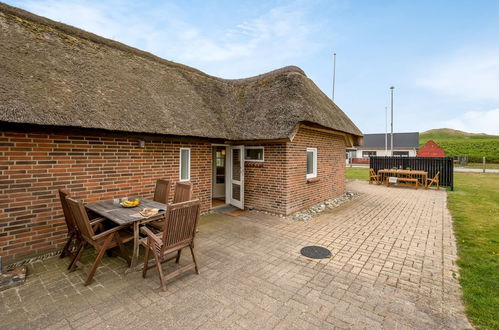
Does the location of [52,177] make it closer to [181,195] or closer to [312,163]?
[181,195]

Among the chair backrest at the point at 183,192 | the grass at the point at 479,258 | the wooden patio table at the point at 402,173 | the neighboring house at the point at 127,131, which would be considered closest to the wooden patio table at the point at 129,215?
the chair backrest at the point at 183,192

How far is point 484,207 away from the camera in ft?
28.2

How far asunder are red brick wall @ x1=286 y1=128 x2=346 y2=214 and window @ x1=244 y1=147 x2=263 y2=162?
1116 millimetres

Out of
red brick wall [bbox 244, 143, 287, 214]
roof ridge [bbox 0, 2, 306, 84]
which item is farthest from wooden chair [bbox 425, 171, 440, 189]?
red brick wall [bbox 244, 143, 287, 214]

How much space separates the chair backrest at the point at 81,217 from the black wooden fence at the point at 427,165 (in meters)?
16.8

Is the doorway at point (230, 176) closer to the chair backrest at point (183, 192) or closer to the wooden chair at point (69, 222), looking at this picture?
the chair backrest at point (183, 192)

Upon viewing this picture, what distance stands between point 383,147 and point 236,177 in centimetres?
3894

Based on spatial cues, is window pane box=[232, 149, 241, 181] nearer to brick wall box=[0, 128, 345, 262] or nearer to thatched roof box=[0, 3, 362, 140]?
brick wall box=[0, 128, 345, 262]

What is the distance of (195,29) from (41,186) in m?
11.6

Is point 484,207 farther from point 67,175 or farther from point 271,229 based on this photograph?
point 67,175

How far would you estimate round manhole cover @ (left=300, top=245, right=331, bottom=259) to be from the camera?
4.46 metres

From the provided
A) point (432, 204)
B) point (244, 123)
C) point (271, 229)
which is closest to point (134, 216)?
point (271, 229)

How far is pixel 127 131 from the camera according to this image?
4953 millimetres

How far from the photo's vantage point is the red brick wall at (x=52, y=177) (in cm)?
398
